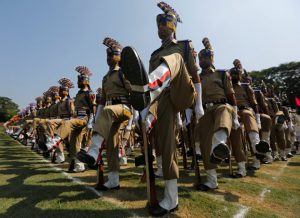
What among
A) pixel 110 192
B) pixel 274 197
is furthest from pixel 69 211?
pixel 274 197

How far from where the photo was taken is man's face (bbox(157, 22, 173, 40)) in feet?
14.0

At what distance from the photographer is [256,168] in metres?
7.81

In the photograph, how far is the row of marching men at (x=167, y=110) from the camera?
3.23 m

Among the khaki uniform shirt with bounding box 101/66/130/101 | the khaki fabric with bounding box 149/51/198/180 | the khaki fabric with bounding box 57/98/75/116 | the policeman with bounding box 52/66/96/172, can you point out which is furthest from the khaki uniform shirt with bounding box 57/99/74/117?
the khaki fabric with bounding box 149/51/198/180

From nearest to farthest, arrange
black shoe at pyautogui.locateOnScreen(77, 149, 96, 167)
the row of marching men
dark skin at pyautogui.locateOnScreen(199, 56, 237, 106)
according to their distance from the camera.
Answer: the row of marching men
black shoe at pyautogui.locateOnScreen(77, 149, 96, 167)
dark skin at pyautogui.locateOnScreen(199, 56, 237, 106)

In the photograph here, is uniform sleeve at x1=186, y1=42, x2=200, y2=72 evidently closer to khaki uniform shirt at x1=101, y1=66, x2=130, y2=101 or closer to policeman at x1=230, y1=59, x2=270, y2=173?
khaki uniform shirt at x1=101, y1=66, x2=130, y2=101

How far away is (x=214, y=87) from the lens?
18.4 ft

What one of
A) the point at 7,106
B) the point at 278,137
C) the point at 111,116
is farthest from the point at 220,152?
the point at 7,106

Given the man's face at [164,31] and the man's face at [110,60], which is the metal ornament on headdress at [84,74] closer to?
the man's face at [110,60]

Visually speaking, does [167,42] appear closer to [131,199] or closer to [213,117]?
[213,117]

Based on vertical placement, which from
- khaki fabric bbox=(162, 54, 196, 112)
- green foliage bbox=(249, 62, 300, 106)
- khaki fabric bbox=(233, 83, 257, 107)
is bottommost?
khaki fabric bbox=(162, 54, 196, 112)

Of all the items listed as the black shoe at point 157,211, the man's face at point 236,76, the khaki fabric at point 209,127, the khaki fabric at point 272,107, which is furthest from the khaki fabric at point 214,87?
the khaki fabric at point 272,107

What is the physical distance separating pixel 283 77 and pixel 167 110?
200ft

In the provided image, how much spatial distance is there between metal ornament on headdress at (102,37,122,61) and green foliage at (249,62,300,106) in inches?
2095
